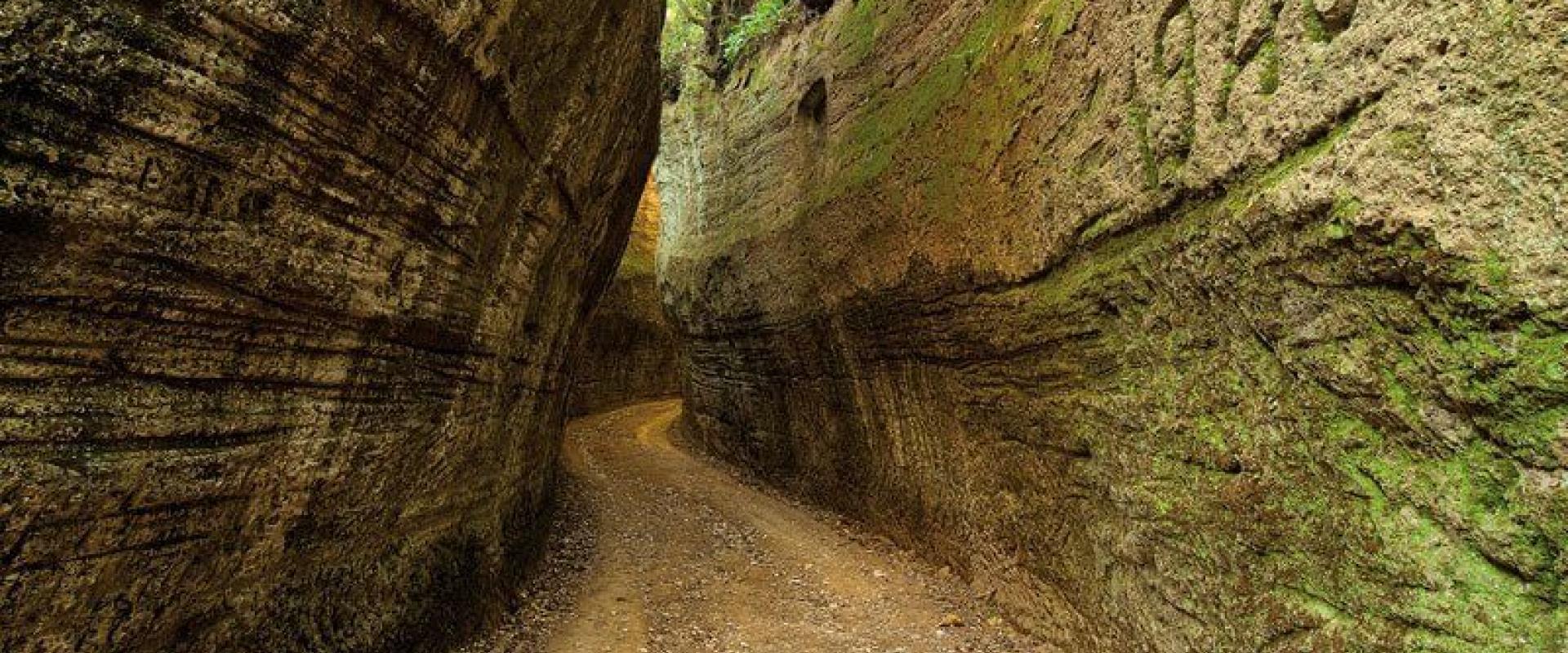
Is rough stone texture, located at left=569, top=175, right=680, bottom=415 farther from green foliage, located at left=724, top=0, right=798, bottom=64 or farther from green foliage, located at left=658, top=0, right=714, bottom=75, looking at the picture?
green foliage, located at left=724, top=0, right=798, bottom=64

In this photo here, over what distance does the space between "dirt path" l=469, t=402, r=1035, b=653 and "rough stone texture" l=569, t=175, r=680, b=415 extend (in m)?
11.7

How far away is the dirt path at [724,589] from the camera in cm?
945

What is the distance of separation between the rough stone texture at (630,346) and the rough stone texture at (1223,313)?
Result: 610 inches

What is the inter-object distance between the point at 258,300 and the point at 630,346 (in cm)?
2496

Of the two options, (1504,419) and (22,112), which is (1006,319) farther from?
(22,112)

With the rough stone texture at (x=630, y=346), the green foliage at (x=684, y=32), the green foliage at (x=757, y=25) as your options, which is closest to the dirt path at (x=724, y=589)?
the rough stone texture at (x=630, y=346)

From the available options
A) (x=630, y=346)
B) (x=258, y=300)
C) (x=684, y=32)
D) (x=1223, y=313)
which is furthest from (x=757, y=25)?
(x=258, y=300)

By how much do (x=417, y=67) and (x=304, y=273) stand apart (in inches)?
76.7

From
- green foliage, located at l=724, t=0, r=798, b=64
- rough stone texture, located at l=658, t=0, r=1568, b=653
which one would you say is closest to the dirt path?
rough stone texture, located at l=658, t=0, r=1568, b=653

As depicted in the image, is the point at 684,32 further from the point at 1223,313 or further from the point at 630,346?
the point at 1223,313

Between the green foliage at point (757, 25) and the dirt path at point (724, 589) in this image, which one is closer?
the dirt path at point (724, 589)

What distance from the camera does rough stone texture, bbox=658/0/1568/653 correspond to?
4258mm

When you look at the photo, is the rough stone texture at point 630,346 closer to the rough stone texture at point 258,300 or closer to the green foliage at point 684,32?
the green foliage at point 684,32

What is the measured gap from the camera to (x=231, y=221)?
5160 mm
